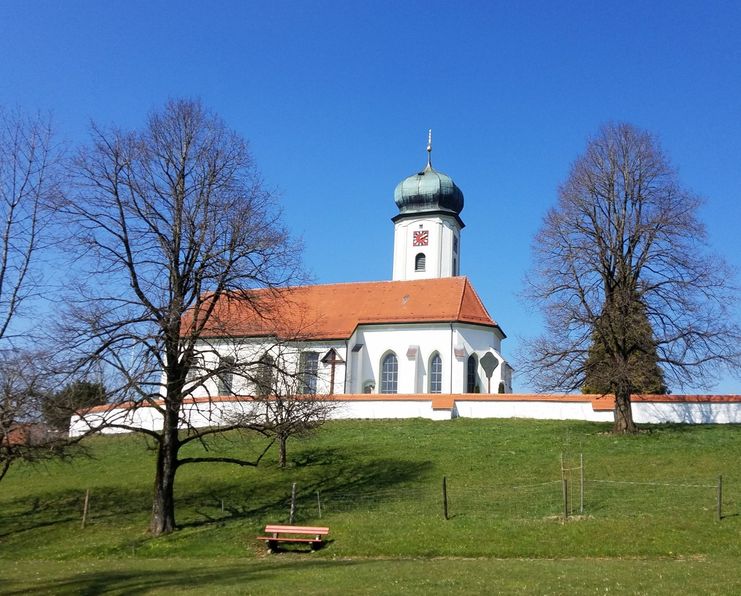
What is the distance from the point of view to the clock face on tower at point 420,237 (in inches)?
2231

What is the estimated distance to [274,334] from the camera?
836 inches

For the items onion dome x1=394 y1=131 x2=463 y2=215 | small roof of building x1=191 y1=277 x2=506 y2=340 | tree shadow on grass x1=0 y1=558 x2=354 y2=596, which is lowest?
tree shadow on grass x1=0 y1=558 x2=354 y2=596

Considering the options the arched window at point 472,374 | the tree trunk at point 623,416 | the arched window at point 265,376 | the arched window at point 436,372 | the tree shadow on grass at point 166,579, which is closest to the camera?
the tree shadow on grass at point 166,579

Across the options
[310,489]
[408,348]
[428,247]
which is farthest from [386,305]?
[310,489]

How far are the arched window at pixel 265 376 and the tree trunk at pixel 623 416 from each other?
47.9 feet

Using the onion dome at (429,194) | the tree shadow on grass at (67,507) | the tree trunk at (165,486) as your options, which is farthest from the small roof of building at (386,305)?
the tree trunk at (165,486)

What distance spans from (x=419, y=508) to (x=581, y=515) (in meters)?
4.13

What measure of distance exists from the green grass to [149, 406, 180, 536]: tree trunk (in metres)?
0.51

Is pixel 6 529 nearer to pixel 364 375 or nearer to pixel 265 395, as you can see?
pixel 265 395

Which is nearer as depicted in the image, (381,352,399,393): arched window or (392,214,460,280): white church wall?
(381,352,399,393): arched window

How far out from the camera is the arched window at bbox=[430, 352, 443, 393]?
43.9 m

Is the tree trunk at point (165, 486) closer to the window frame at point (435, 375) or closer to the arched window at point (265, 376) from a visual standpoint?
Answer: the arched window at point (265, 376)

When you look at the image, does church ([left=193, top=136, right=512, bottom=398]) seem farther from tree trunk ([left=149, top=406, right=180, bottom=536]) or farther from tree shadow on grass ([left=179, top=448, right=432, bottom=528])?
tree trunk ([left=149, top=406, right=180, bottom=536])

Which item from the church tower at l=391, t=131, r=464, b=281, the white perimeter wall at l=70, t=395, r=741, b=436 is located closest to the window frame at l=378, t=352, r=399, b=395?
the white perimeter wall at l=70, t=395, r=741, b=436
